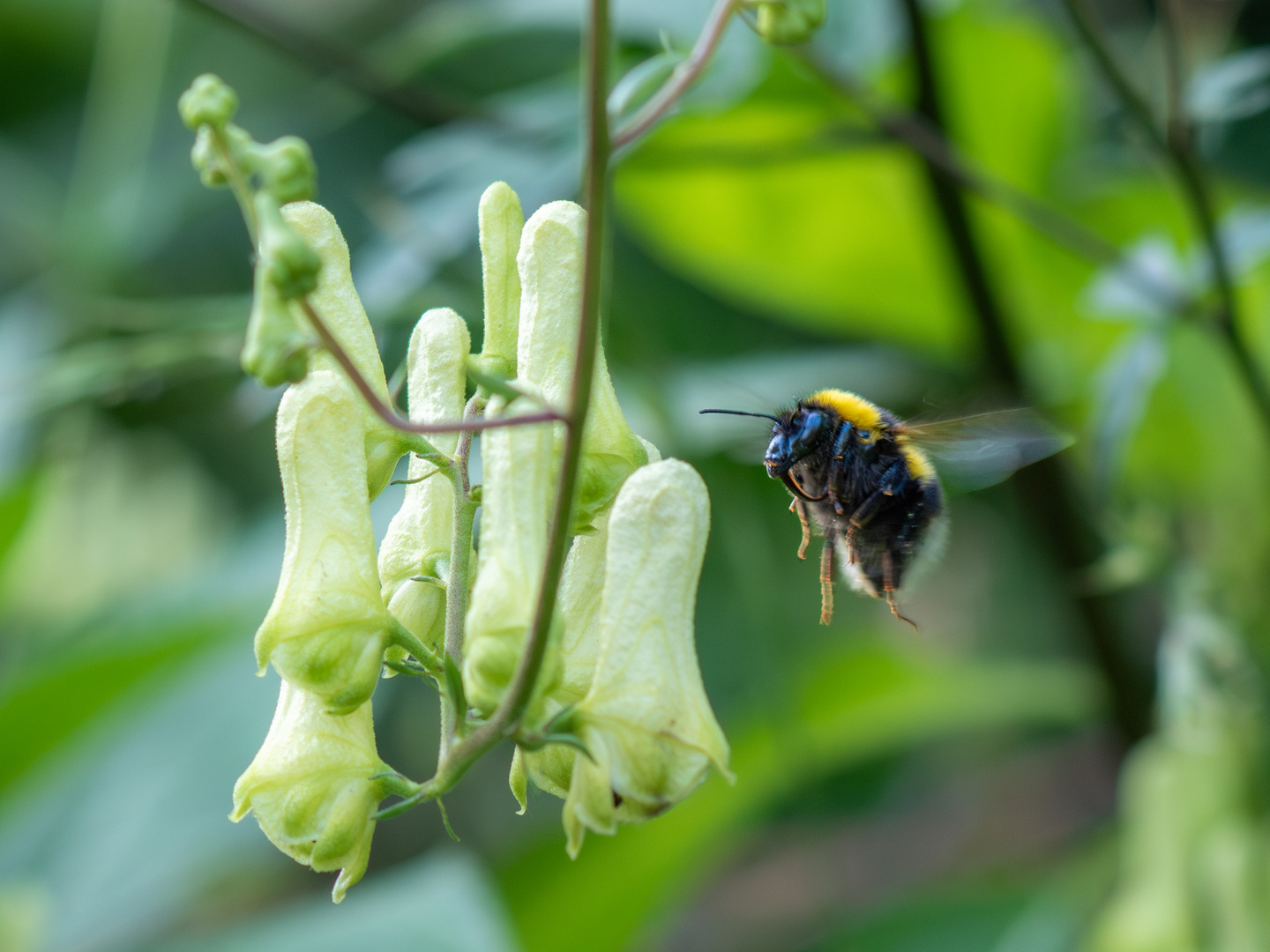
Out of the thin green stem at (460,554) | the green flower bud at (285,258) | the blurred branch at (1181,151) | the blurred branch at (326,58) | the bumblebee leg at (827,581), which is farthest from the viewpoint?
the blurred branch at (326,58)

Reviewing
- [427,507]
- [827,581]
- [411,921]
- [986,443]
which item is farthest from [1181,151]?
[411,921]

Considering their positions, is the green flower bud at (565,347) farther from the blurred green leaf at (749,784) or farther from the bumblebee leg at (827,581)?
the blurred green leaf at (749,784)

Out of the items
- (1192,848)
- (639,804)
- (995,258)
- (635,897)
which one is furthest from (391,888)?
(995,258)

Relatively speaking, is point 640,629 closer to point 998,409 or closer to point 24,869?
point 998,409

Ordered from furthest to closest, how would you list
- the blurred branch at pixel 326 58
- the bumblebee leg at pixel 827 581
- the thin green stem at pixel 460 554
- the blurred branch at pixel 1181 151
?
the blurred branch at pixel 326 58 < the blurred branch at pixel 1181 151 < the bumblebee leg at pixel 827 581 < the thin green stem at pixel 460 554

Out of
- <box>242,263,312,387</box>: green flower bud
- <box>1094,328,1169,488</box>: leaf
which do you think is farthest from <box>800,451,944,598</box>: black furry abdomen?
<box>242,263,312,387</box>: green flower bud

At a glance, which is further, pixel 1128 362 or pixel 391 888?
pixel 391 888

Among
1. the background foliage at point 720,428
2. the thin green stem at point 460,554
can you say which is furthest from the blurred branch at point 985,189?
the thin green stem at point 460,554

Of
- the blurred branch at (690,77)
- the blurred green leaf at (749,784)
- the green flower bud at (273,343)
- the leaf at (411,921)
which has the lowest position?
the blurred green leaf at (749,784)
